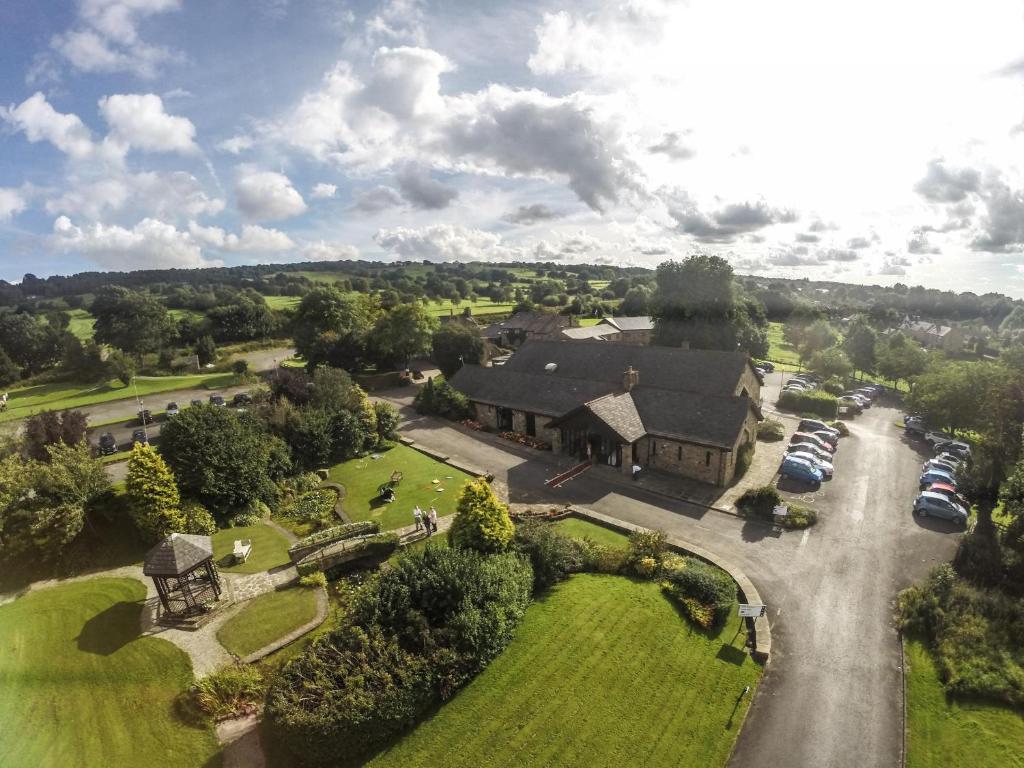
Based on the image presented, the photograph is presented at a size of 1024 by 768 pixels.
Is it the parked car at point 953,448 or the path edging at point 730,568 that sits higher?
the path edging at point 730,568

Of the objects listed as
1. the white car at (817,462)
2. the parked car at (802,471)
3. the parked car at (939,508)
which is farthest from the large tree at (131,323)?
the parked car at (939,508)

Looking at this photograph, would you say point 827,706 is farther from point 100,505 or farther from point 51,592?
point 100,505

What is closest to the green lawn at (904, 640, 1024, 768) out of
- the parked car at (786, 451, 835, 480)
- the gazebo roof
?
the parked car at (786, 451, 835, 480)

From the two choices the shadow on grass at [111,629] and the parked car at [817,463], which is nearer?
the shadow on grass at [111,629]

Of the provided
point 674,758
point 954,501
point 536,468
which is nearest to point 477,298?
point 536,468

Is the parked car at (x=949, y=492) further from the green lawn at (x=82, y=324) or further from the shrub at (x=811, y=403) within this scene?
the green lawn at (x=82, y=324)

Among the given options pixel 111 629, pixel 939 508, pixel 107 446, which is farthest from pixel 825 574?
pixel 107 446

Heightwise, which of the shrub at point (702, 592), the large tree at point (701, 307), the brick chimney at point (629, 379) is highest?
the large tree at point (701, 307)
